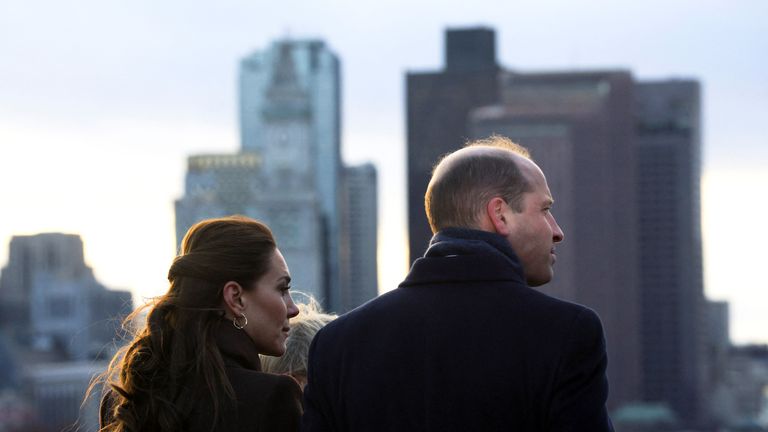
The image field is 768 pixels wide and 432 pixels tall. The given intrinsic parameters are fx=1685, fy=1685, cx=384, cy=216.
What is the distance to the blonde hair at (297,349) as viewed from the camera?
221 inches

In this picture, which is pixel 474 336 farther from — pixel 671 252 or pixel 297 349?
pixel 671 252

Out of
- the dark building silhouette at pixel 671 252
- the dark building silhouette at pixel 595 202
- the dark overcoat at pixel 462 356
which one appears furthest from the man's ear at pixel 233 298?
the dark building silhouette at pixel 671 252

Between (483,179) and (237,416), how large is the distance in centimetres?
98

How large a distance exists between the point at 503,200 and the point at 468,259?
19 centimetres

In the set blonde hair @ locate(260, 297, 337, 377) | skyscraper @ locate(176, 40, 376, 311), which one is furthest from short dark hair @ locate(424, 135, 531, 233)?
skyscraper @ locate(176, 40, 376, 311)

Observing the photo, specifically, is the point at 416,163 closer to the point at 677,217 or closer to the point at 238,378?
the point at 677,217

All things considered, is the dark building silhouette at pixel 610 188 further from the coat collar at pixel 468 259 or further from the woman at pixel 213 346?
the coat collar at pixel 468 259

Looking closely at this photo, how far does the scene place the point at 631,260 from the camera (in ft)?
536

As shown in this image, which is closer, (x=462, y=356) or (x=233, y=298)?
(x=462, y=356)

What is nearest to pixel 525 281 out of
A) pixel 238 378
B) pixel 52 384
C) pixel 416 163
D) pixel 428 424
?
pixel 428 424

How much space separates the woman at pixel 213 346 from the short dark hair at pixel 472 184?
60 cm

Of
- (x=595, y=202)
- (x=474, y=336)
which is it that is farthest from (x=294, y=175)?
(x=474, y=336)

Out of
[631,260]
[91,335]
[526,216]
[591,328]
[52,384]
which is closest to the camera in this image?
[591,328]

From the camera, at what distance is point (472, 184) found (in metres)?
4.64
